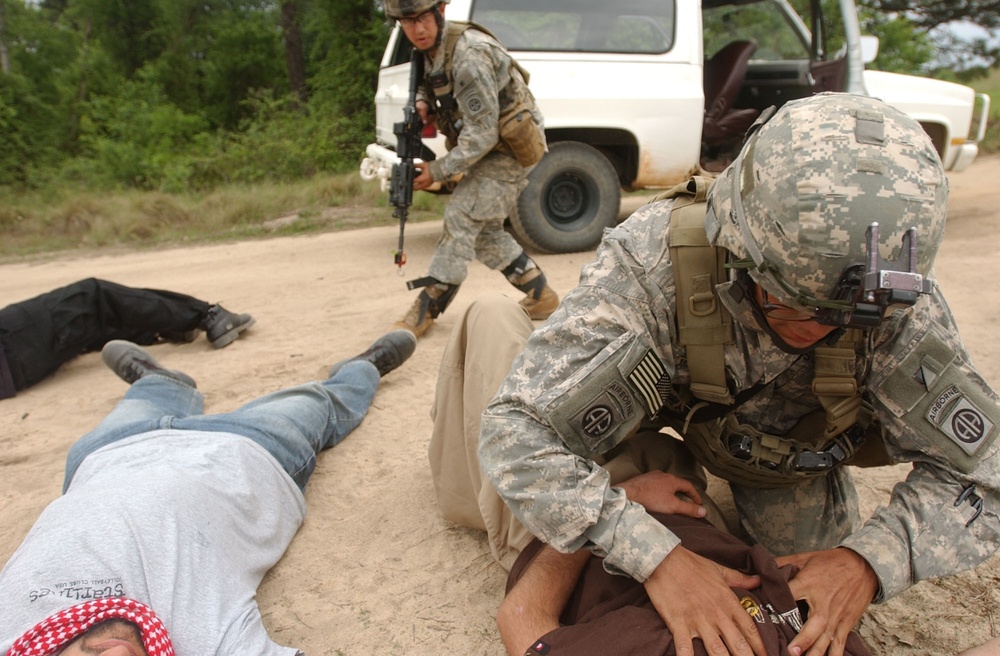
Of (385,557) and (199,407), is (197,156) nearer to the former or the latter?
(199,407)

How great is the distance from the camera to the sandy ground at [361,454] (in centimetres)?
214

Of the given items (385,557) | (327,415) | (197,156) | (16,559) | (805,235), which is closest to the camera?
(805,235)

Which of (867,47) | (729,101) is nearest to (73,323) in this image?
(729,101)

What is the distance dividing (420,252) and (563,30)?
6.60 ft

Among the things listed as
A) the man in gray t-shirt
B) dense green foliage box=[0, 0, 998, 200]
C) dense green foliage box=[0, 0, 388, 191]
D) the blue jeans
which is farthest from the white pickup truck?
dense green foliage box=[0, 0, 388, 191]

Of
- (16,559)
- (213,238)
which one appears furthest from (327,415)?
(213,238)

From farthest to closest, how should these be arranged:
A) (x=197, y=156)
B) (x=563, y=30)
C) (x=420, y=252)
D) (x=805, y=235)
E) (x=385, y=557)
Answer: (x=197, y=156) → (x=420, y=252) → (x=563, y=30) → (x=385, y=557) → (x=805, y=235)

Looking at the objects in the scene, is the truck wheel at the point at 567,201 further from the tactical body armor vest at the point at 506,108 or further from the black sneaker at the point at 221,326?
the black sneaker at the point at 221,326

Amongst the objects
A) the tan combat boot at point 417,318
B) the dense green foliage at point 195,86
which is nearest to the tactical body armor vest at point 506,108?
the tan combat boot at point 417,318

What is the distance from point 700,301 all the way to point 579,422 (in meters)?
0.38

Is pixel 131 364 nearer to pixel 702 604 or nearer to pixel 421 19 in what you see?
pixel 421 19

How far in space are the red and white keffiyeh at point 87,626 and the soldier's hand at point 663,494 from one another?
1.07 meters

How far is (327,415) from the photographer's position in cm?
301

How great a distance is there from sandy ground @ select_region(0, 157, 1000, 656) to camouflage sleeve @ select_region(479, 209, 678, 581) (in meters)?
0.61
